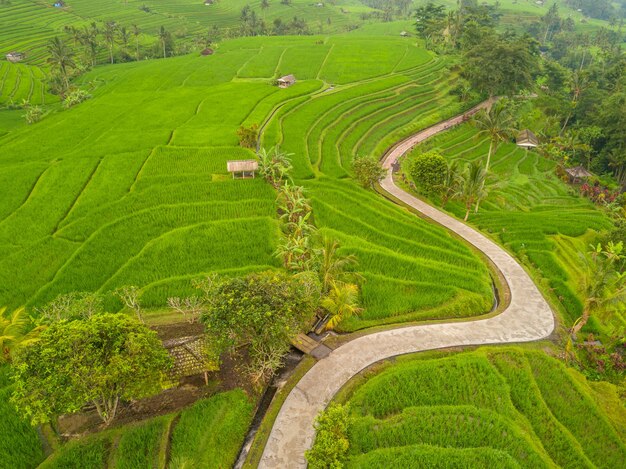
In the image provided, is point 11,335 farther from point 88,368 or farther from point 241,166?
point 241,166

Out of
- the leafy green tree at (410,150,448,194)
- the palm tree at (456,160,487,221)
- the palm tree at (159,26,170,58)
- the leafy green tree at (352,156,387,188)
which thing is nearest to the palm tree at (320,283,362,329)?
the palm tree at (456,160,487,221)

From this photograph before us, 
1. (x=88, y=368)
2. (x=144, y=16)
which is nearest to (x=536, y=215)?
(x=88, y=368)

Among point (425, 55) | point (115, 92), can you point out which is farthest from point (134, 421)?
point (425, 55)

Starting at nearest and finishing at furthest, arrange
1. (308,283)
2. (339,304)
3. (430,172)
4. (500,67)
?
(308,283), (339,304), (430,172), (500,67)

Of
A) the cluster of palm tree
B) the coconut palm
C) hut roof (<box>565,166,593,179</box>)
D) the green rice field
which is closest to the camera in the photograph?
the green rice field

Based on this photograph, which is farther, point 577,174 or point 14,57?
point 14,57

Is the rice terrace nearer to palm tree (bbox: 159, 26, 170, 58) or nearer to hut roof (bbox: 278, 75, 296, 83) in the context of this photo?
hut roof (bbox: 278, 75, 296, 83)
